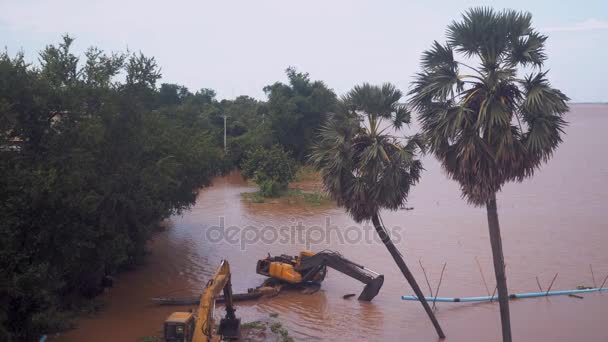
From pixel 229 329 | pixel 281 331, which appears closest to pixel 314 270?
pixel 281 331

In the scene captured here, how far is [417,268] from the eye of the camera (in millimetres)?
19672

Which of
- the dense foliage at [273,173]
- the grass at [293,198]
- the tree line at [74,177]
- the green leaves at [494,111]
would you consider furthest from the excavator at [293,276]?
the dense foliage at [273,173]

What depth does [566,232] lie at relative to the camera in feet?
81.8

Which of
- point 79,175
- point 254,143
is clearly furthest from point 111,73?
point 254,143

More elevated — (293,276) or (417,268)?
(293,276)

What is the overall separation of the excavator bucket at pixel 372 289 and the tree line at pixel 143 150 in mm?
2973

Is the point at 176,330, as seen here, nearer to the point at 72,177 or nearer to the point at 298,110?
the point at 72,177

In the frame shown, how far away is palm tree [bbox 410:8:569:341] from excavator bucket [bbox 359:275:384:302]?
631 centimetres

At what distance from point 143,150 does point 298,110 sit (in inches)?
1450

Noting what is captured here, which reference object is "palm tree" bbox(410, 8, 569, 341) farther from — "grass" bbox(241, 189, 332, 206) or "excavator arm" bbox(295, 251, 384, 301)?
"grass" bbox(241, 189, 332, 206)

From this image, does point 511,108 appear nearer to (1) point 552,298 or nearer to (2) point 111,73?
(1) point 552,298

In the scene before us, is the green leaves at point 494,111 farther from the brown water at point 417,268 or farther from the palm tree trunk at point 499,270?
the brown water at point 417,268

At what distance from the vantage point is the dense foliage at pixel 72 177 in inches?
421

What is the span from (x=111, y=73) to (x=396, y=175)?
11.4 meters
